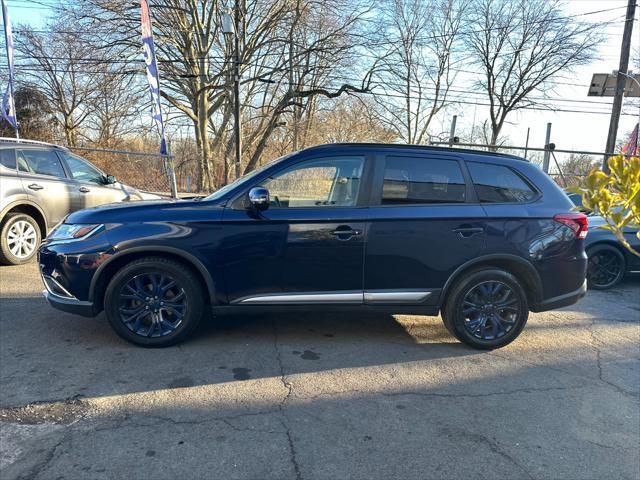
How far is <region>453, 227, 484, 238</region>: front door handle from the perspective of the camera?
3.87m

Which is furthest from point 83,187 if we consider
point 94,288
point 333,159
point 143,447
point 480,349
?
point 480,349

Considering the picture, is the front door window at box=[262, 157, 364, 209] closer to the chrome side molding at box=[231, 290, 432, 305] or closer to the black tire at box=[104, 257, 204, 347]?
the chrome side molding at box=[231, 290, 432, 305]

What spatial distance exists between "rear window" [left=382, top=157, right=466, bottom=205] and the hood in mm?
1533

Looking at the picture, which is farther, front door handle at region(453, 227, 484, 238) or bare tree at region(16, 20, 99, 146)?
bare tree at region(16, 20, 99, 146)

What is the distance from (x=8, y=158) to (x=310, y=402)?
5855mm

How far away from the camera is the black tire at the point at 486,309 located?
13.0 feet

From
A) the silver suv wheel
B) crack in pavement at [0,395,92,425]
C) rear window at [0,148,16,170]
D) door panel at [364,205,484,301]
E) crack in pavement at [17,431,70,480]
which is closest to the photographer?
crack in pavement at [17,431,70,480]

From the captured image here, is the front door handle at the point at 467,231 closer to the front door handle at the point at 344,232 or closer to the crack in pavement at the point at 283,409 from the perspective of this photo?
the front door handle at the point at 344,232

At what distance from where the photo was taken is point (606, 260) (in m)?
6.83

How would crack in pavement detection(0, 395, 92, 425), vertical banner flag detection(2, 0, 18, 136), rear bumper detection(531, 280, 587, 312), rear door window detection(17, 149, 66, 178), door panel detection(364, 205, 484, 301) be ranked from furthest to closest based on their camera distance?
vertical banner flag detection(2, 0, 18, 136) → rear door window detection(17, 149, 66, 178) → rear bumper detection(531, 280, 587, 312) → door panel detection(364, 205, 484, 301) → crack in pavement detection(0, 395, 92, 425)

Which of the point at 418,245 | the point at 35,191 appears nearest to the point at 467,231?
the point at 418,245

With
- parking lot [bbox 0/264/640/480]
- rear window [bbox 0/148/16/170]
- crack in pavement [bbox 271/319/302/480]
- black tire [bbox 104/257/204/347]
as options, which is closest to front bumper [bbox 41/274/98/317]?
black tire [bbox 104/257/204/347]

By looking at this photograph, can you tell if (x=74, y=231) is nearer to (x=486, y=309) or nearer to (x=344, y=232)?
(x=344, y=232)

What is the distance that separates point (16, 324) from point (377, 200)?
3.71m
